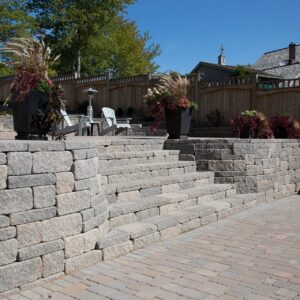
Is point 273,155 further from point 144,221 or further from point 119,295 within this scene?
point 119,295

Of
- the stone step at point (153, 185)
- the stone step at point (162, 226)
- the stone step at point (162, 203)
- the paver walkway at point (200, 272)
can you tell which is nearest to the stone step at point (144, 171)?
the stone step at point (153, 185)

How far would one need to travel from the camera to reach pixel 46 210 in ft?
12.0

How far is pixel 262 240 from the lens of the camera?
5.05 metres

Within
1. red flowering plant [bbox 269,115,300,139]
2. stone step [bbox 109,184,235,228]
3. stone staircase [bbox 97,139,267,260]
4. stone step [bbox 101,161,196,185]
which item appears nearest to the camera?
stone staircase [bbox 97,139,267,260]

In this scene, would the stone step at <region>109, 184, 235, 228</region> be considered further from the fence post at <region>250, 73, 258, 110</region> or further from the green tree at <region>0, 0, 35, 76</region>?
the green tree at <region>0, 0, 35, 76</region>

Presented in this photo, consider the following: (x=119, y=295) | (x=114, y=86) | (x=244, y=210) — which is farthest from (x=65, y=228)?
(x=114, y=86)

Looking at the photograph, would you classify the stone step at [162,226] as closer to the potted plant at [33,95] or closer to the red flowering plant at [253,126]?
the potted plant at [33,95]

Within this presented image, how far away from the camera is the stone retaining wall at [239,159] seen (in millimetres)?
7387

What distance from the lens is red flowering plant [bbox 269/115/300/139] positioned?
939cm

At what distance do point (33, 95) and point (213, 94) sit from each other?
12.1m

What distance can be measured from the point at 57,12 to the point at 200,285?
26.3 meters

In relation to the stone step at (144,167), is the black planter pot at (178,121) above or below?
above

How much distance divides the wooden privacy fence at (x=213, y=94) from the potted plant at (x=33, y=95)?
10.8 m

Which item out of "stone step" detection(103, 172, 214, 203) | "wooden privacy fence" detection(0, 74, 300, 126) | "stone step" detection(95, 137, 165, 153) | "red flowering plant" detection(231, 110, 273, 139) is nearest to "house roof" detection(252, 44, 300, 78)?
"wooden privacy fence" detection(0, 74, 300, 126)
